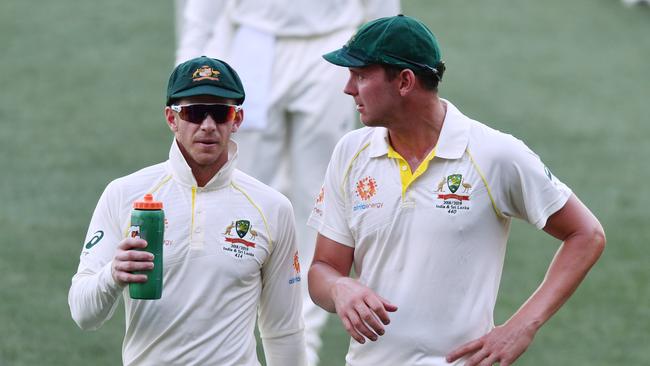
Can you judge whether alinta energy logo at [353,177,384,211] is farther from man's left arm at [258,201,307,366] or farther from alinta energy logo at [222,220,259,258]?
alinta energy logo at [222,220,259,258]

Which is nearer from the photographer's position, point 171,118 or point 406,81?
point 406,81

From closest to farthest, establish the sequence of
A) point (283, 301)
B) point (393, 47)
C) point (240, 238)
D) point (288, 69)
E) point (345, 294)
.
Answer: point (345, 294)
point (393, 47)
point (240, 238)
point (283, 301)
point (288, 69)

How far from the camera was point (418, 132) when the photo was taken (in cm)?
493

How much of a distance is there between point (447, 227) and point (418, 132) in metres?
0.39

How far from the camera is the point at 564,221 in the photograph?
4.85 meters

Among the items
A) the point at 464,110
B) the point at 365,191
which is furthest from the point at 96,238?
the point at 464,110

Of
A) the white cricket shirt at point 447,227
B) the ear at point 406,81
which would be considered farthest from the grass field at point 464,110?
the ear at point 406,81

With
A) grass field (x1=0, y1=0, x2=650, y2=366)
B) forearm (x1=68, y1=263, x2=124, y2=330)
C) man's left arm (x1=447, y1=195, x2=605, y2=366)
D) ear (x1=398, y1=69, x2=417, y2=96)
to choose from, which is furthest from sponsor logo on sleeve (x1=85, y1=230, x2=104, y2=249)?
grass field (x1=0, y1=0, x2=650, y2=366)

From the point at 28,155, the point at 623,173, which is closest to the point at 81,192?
the point at 28,155

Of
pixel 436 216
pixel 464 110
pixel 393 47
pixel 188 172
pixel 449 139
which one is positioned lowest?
pixel 436 216

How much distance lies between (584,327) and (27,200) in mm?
4980

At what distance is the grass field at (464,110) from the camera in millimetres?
8930

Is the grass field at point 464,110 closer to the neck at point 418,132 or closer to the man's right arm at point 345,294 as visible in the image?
the man's right arm at point 345,294

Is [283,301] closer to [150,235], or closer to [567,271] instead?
[150,235]
